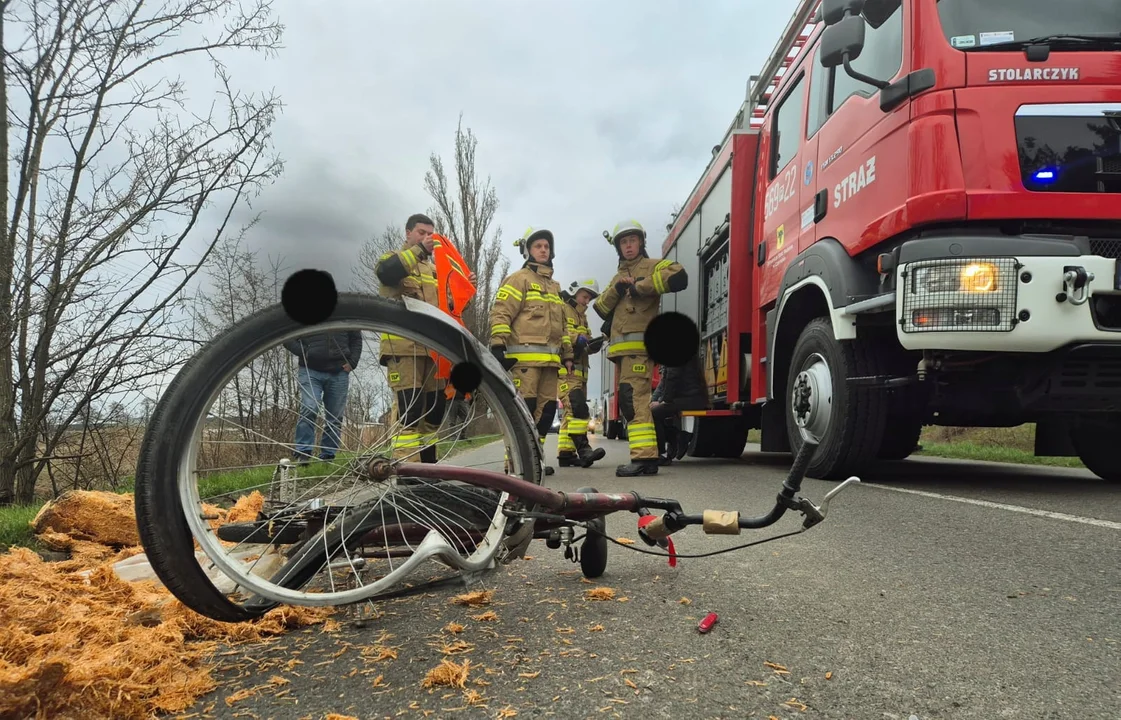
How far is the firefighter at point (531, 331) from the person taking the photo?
6195 millimetres

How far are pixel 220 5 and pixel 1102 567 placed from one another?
19.9 feet

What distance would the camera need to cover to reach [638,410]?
607 centimetres

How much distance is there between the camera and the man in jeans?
1.94 m

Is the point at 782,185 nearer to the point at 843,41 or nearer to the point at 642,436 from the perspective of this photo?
the point at 843,41

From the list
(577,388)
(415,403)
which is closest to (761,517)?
(415,403)

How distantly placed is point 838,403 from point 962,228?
49.0 inches

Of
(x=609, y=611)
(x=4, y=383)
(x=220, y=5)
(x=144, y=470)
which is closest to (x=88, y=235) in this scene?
(x=4, y=383)

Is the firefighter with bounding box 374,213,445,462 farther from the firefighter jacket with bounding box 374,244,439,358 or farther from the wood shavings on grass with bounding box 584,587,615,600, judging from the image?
the firefighter jacket with bounding box 374,244,439,358

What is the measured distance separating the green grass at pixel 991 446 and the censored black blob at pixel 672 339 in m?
3.22

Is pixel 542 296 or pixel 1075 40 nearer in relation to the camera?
pixel 1075 40

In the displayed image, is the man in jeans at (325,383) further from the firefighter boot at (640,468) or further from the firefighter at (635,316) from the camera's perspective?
the firefighter at (635,316)

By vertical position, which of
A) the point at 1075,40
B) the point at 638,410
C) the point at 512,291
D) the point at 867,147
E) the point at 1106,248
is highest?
the point at 1075,40

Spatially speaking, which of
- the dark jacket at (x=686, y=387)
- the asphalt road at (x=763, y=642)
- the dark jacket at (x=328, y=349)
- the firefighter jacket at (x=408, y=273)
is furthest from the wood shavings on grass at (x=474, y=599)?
the dark jacket at (x=686, y=387)

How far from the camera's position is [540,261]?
6500mm
